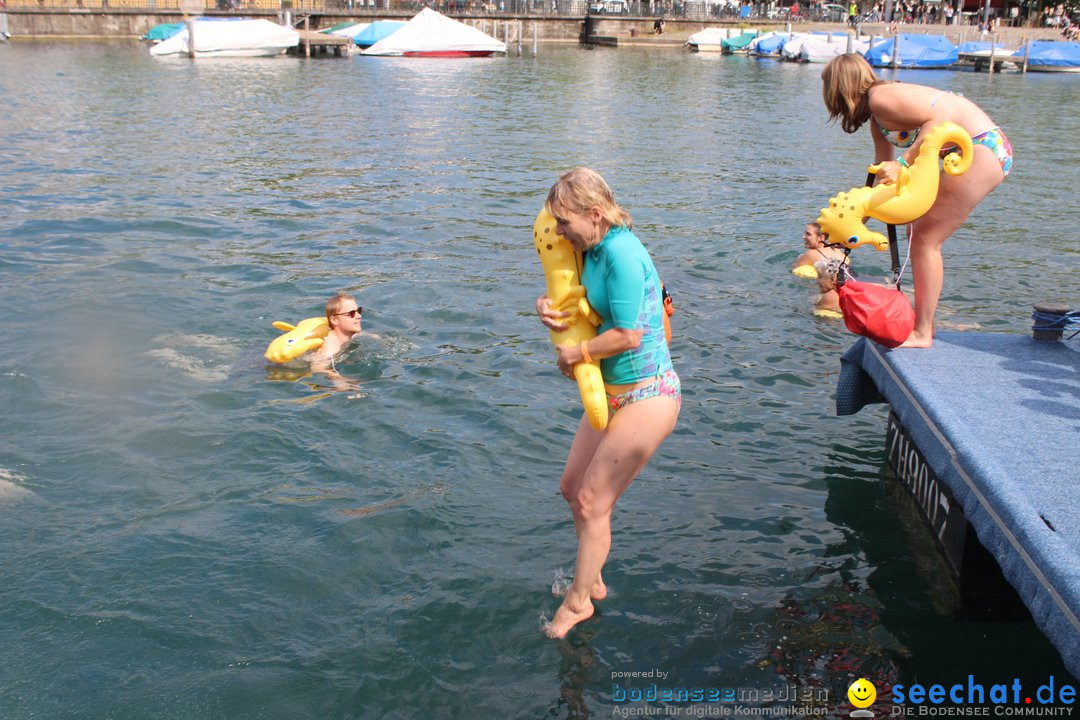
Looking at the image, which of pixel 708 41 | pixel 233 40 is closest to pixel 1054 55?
pixel 708 41

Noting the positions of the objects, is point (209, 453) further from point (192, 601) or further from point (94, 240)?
point (94, 240)

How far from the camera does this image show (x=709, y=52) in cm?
6206

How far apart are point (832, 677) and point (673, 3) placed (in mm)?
71671

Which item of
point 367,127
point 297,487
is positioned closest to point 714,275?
point 297,487

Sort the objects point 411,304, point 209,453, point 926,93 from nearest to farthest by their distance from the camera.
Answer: point 926,93, point 209,453, point 411,304

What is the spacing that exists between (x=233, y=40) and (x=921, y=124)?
4922 centimetres

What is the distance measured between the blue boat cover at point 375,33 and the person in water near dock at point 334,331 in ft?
163

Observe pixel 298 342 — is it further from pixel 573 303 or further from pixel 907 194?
pixel 907 194

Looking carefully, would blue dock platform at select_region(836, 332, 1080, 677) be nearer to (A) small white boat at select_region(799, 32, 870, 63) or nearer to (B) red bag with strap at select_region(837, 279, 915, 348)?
(B) red bag with strap at select_region(837, 279, 915, 348)

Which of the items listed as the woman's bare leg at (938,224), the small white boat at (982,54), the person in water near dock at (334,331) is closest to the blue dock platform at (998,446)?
the woman's bare leg at (938,224)

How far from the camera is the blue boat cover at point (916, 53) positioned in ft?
171

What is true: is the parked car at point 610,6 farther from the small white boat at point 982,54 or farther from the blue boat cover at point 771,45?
the small white boat at point 982,54

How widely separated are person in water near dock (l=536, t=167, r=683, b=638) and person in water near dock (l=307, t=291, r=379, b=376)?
14.1 ft

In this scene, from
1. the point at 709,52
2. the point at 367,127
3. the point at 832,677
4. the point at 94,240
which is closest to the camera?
the point at 832,677
